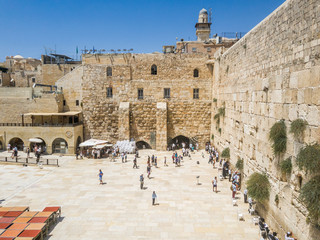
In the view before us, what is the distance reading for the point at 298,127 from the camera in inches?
286

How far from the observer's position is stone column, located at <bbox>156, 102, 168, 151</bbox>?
22.1 metres

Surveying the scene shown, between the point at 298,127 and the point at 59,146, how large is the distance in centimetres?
1906

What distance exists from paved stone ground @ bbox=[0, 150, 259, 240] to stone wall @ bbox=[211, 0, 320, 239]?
76.4 inches

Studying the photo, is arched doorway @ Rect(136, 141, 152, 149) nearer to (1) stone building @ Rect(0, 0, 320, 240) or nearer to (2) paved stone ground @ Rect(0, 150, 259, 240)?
(1) stone building @ Rect(0, 0, 320, 240)

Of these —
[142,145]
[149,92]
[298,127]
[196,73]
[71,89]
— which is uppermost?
[196,73]

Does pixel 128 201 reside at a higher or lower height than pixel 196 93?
lower

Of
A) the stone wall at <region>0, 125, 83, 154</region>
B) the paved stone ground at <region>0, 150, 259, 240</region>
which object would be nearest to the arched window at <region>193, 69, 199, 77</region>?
the paved stone ground at <region>0, 150, 259, 240</region>

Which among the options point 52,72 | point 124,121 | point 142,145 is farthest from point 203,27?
point 124,121

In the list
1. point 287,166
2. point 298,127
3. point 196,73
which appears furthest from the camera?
point 196,73

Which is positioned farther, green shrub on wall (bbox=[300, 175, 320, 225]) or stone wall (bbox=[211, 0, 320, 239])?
stone wall (bbox=[211, 0, 320, 239])

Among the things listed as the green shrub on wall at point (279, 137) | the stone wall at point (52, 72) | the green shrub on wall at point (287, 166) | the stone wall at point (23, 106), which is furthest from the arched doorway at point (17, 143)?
the green shrub on wall at point (287, 166)

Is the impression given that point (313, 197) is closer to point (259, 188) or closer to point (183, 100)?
point (259, 188)

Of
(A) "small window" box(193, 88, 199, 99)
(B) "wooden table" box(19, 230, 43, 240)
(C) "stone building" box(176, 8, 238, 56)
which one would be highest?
(C) "stone building" box(176, 8, 238, 56)

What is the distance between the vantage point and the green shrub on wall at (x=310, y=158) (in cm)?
A: 626
